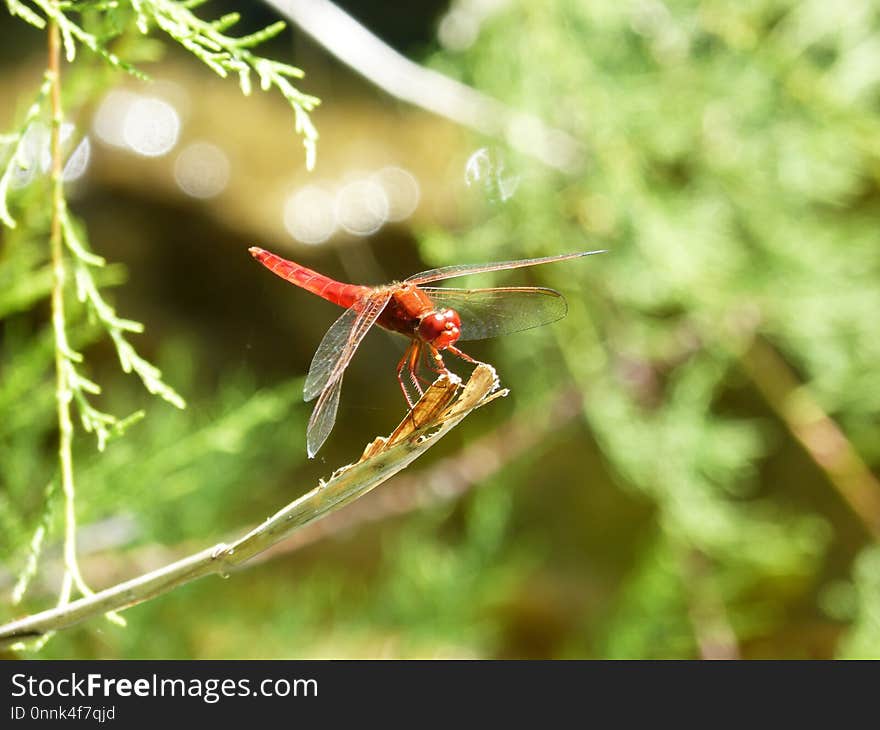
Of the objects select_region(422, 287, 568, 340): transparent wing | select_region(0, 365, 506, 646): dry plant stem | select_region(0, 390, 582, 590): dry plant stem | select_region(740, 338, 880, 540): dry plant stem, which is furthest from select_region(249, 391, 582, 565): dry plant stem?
select_region(0, 365, 506, 646): dry plant stem

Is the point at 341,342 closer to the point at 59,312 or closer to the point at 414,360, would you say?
the point at 414,360

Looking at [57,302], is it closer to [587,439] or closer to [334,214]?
[334,214]

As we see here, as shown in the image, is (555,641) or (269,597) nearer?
(269,597)

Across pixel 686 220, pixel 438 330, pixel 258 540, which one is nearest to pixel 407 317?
pixel 438 330

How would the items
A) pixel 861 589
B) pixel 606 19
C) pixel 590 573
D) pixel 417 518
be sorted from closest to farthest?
pixel 861 589
pixel 606 19
pixel 417 518
pixel 590 573

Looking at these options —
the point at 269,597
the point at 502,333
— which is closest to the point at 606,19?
the point at 502,333

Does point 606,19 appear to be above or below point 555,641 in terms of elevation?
above
